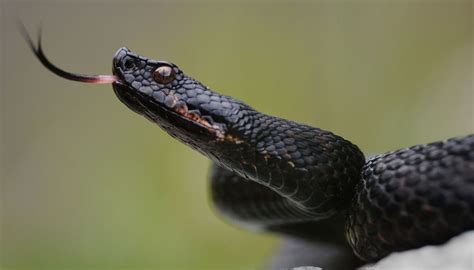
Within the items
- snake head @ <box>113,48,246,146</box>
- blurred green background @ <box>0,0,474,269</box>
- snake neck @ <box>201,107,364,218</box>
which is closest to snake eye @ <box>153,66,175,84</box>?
snake head @ <box>113,48,246,146</box>

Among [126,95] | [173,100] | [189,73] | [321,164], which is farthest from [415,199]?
[189,73]

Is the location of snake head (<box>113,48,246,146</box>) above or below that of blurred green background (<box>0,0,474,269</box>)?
below

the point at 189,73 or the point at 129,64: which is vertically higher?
the point at 189,73

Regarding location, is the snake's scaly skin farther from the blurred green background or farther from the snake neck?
the blurred green background

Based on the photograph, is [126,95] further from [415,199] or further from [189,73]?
[189,73]

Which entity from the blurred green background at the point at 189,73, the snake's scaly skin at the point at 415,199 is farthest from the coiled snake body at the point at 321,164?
the blurred green background at the point at 189,73

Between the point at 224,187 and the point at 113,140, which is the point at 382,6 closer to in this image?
the point at 113,140

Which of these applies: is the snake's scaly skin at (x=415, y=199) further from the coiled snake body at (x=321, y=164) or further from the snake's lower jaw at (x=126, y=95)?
the snake's lower jaw at (x=126, y=95)

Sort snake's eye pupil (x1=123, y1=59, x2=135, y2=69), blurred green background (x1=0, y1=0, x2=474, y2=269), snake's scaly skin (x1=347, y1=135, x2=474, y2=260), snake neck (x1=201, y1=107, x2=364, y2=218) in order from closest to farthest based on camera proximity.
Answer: snake's scaly skin (x1=347, y1=135, x2=474, y2=260) < snake neck (x1=201, y1=107, x2=364, y2=218) < snake's eye pupil (x1=123, y1=59, x2=135, y2=69) < blurred green background (x1=0, y1=0, x2=474, y2=269)
